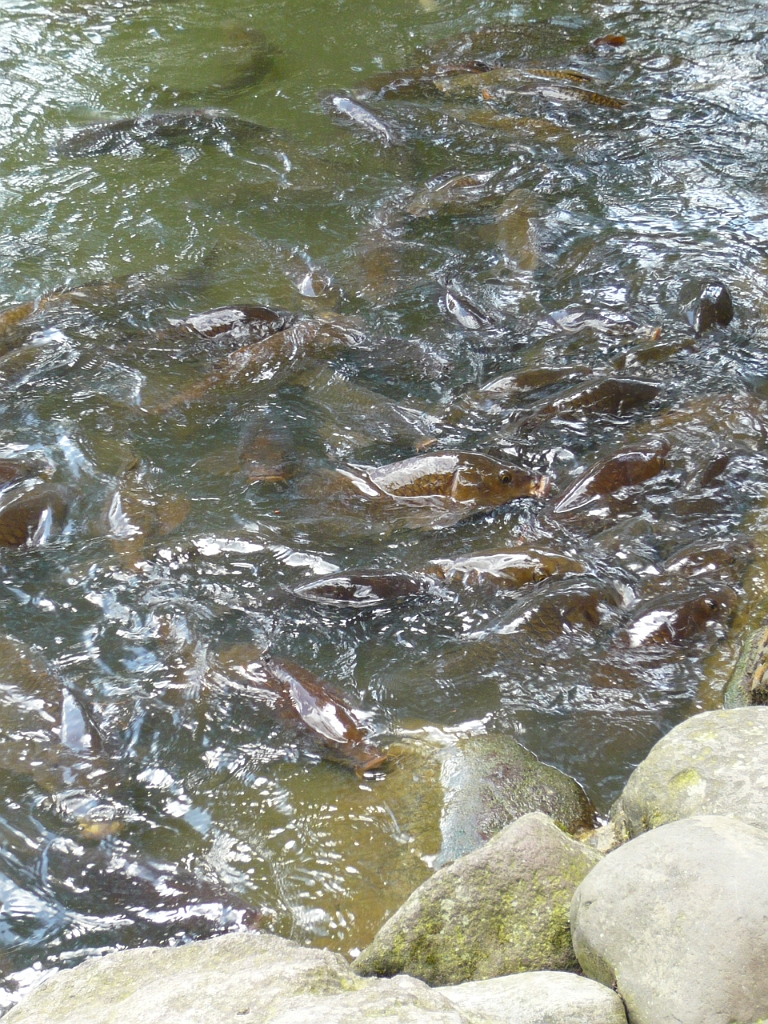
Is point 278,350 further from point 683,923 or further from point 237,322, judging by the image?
point 683,923

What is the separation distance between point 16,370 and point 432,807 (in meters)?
3.66

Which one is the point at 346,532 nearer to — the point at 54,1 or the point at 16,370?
the point at 16,370

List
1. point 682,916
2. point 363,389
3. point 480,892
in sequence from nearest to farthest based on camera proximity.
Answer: point 682,916
point 480,892
point 363,389

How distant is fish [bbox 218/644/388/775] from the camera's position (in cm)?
301

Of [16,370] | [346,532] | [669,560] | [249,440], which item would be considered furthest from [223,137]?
[669,560]

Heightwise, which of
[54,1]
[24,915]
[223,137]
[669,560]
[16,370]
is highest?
[54,1]

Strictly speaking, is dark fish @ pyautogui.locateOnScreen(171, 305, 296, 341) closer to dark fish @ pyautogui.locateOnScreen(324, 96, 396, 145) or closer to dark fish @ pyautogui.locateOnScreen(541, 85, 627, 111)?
dark fish @ pyautogui.locateOnScreen(324, 96, 396, 145)

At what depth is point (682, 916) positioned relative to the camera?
185cm

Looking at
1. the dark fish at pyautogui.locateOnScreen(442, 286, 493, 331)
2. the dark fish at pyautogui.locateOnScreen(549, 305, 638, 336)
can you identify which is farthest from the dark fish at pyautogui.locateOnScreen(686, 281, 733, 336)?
the dark fish at pyautogui.locateOnScreen(442, 286, 493, 331)

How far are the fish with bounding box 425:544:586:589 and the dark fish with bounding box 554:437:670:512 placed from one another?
386 mm

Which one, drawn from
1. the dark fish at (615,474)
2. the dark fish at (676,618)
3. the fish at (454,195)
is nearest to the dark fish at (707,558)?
the dark fish at (676,618)

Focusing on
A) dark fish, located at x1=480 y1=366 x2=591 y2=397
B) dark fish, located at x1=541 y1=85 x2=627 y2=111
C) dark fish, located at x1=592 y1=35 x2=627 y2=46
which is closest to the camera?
dark fish, located at x1=480 y1=366 x2=591 y2=397

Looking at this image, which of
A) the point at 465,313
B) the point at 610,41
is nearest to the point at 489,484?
the point at 465,313

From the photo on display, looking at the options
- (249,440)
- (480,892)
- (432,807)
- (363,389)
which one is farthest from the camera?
(363,389)
